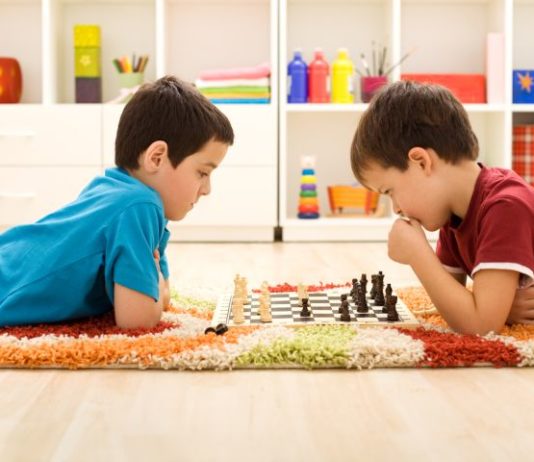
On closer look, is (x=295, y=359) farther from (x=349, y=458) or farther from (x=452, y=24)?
(x=452, y=24)

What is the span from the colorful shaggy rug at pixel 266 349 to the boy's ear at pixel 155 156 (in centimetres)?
30

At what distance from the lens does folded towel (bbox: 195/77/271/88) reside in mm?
3279

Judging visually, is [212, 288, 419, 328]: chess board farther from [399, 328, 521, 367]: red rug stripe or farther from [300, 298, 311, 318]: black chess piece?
[399, 328, 521, 367]: red rug stripe

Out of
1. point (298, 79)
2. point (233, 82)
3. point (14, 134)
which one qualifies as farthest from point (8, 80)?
point (298, 79)

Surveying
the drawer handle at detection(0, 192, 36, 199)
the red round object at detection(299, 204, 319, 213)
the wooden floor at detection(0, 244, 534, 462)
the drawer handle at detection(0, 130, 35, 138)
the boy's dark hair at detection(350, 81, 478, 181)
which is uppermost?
the drawer handle at detection(0, 130, 35, 138)

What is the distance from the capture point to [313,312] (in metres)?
1.49

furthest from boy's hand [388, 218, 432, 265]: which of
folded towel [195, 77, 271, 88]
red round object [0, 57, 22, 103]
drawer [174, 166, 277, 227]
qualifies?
red round object [0, 57, 22, 103]

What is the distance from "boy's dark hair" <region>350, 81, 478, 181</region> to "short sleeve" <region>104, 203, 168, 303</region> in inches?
15.5

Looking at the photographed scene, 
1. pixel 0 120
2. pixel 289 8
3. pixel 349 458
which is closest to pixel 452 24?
pixel 289 8

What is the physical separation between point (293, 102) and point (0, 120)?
1.16 metres

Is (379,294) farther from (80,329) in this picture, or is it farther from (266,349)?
(80,329)

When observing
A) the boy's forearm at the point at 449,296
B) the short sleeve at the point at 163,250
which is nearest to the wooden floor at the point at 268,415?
the boy's forearm at the point at 449,296

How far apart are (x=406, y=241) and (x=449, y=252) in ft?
0.84

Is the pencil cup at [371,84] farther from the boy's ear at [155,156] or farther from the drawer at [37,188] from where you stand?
the boy's ear at [155,156]
